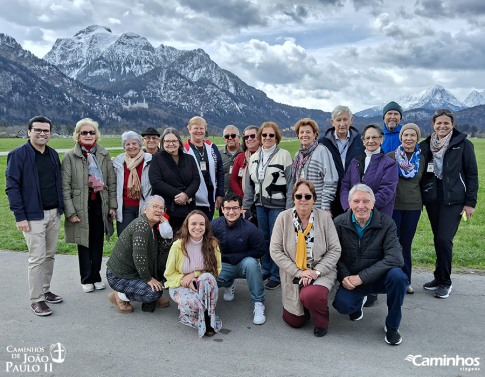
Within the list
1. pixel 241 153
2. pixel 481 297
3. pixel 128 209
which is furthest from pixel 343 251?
pixel 128 209

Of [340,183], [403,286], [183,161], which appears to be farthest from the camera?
[183,161]

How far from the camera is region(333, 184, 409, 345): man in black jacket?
4.10m

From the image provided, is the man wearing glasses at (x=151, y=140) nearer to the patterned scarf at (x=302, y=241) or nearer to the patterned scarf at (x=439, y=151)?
the patterned scarf at (x=302, y=241)

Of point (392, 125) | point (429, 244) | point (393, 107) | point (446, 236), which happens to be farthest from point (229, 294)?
point (429, 244)

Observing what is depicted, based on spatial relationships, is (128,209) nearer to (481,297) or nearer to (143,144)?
(143,144)

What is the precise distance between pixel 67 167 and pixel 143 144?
4.49 ft

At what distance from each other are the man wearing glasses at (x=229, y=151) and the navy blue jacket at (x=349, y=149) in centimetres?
192

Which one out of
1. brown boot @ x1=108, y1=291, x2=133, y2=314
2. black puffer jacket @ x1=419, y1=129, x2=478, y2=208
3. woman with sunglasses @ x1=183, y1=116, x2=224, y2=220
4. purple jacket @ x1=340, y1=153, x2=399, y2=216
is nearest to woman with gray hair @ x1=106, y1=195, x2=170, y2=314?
brown boot @ x1=108, y1=291, x2=133, y2=314

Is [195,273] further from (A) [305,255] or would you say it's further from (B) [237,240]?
(A) [305,255]

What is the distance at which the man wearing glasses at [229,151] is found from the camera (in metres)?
6.71

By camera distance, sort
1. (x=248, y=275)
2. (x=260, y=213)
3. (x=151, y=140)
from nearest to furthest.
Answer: (x=248, y=275)
(x=260, y=213)
(x=151, y=140)

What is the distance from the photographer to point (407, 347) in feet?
12.4

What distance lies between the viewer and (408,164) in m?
5.02

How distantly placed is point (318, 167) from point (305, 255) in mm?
1358
